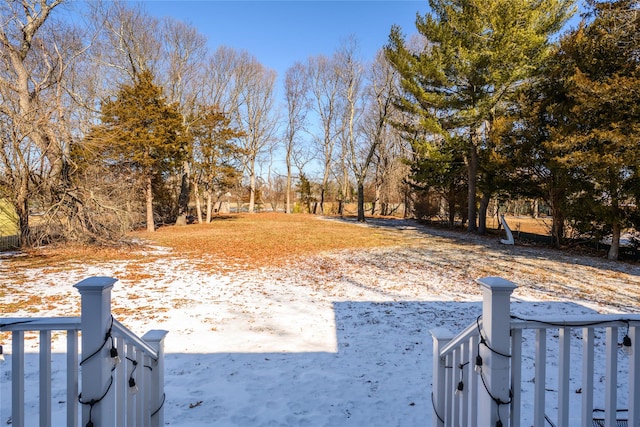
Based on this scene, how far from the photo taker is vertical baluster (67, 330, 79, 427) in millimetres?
1451

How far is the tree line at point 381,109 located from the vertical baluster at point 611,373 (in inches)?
328

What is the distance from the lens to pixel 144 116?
14.1m

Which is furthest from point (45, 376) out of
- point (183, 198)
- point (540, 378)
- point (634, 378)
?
point (183, 198)

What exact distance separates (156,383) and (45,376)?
2.22ft

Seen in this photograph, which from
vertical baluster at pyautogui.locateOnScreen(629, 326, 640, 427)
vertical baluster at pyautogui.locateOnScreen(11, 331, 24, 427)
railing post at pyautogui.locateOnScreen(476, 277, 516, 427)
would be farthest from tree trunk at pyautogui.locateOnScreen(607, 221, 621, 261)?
vertical baluster at pyautogui.locateOnScreen(11, 331, 24, 427)

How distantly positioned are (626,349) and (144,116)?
16.2 metres

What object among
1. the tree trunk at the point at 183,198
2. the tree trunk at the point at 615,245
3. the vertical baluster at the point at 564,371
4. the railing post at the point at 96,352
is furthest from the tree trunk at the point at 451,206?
the railing post at the point at 96,352

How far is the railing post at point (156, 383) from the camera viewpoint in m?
2.00

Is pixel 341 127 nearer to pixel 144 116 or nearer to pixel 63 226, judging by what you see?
pixel 144 116

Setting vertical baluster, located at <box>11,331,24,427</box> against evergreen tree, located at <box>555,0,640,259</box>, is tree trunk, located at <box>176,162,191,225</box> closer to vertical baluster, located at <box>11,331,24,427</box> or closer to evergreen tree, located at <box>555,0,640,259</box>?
evergreen tree, located at <box>555,0,640,259</box>

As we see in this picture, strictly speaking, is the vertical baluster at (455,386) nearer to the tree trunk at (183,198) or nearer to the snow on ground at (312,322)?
the snow on ground at (312,322)

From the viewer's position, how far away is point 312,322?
424 cm

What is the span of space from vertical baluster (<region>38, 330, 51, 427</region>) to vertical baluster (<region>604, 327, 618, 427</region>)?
8.21 ft

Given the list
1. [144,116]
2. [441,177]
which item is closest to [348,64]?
[441,177]
